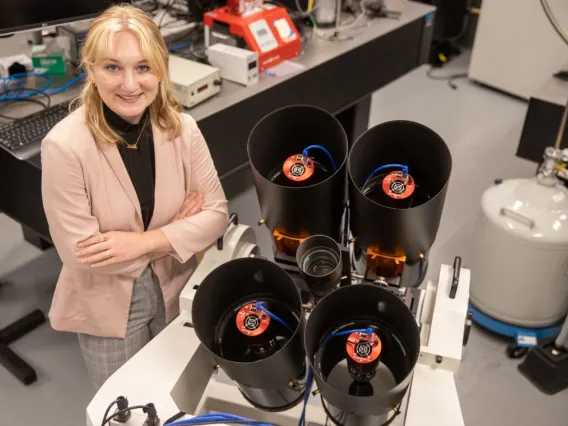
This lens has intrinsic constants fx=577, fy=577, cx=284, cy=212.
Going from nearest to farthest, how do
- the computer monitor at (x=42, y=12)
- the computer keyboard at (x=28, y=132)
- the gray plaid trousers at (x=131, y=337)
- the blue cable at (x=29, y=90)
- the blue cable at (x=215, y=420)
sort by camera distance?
the blue cable at (x=215, y=420) → the gray plaid trousers at (x=131, y=337) → the computer keyboard at (x=28, y=132) → the computer monitor at (x=42, y=12) → the blue cable at (x=29, y=90)

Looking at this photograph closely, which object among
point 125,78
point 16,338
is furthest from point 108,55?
point 16,338

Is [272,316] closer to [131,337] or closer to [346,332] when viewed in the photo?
[346,332]

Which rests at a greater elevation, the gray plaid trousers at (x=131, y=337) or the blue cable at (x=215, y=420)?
the blue cable at (x=215, y=420)

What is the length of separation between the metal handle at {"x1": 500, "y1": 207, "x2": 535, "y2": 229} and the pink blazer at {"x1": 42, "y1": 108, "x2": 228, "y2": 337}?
1.18 m

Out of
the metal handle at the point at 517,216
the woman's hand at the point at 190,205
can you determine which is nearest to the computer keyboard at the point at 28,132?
the woman's hand at the point at 190,205

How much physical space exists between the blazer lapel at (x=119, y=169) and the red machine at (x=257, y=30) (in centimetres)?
104

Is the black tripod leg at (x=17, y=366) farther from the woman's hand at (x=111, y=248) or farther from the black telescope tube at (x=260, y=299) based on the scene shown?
the black telescope tube at (x=260, y=299)

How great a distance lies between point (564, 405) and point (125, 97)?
184 cm

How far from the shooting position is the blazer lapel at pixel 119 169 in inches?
48.8

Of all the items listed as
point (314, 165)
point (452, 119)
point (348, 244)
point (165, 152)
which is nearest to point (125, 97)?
point (165, 152)

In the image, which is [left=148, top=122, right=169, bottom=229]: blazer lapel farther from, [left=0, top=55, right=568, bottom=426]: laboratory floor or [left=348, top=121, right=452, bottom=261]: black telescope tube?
[left=0, top=55, right=568, bottom=426]: laboratory floor

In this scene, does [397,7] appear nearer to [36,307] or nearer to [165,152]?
[165,152]

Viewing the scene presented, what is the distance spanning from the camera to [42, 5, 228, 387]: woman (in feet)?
3.84

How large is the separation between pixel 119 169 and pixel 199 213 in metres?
0.21
